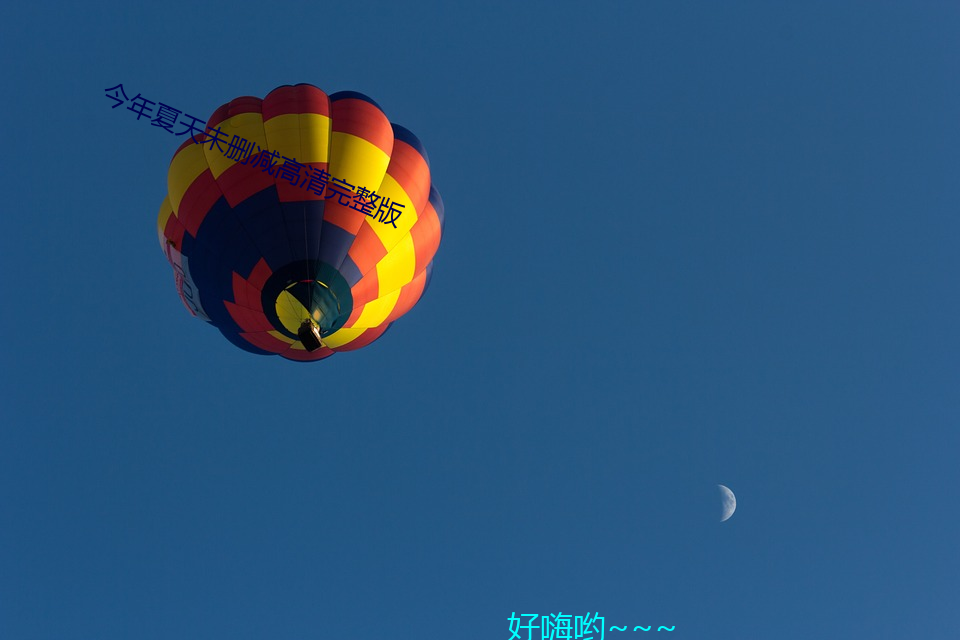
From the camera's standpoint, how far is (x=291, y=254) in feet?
33.9

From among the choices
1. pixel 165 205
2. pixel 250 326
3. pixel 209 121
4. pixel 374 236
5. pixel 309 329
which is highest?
pixel 209 121

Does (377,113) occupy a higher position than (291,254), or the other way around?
(377,113)

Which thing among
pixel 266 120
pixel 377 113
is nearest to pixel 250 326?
pixel 266 120

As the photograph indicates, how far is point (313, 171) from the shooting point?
35.1 feet

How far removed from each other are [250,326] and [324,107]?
11.4 ft

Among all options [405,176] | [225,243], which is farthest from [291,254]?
[405,176]

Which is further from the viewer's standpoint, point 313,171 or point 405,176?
point 405,176

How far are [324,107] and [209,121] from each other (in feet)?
5.73

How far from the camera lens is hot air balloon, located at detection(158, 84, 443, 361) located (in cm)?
1041

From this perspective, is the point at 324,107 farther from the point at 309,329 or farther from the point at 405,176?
the point at 309,329

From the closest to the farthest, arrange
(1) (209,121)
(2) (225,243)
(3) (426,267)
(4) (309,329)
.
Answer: (4) (309,329), (2) (225,243), (1) (209,121), (3) (426,267)

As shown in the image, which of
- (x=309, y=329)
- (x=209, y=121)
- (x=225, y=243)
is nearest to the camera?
(x=309, y=329)

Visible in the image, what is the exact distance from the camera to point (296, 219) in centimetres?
1042

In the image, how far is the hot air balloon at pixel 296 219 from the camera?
410 inches
